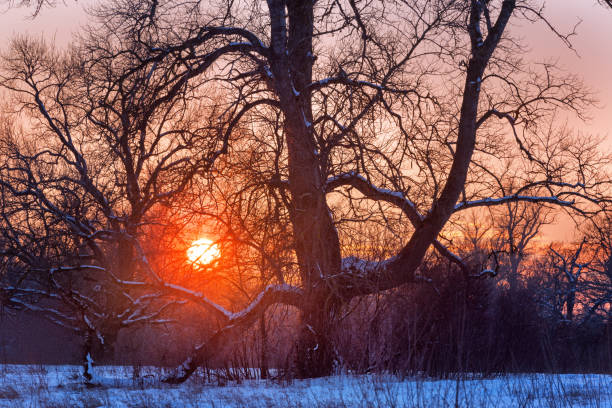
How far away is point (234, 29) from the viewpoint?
1003cm

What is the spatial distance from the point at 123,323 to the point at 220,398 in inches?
480

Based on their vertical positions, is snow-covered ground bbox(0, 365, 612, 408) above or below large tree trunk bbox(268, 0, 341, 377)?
below

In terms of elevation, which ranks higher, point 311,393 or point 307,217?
point 307,217

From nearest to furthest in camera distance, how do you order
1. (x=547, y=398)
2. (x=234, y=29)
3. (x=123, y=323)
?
(x=547, y=398) < (x=234, y=29) < (x=123, y=323)

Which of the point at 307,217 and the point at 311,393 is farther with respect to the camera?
the point at 307,217

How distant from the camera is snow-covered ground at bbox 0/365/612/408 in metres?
6.33

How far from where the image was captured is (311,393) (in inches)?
283

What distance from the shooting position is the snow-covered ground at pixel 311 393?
20.8 ft

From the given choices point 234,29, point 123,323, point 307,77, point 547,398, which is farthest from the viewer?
point 123,323

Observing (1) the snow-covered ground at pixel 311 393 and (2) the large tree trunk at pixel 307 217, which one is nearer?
(1) the snow-covered ground at pixel 311 393

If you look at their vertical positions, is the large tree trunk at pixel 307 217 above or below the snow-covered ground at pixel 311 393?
above

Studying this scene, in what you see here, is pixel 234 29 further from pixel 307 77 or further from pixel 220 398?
pixel 220 398

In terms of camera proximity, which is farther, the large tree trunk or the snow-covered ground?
the large tree trunk

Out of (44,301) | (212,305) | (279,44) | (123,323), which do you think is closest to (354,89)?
(279,44)
